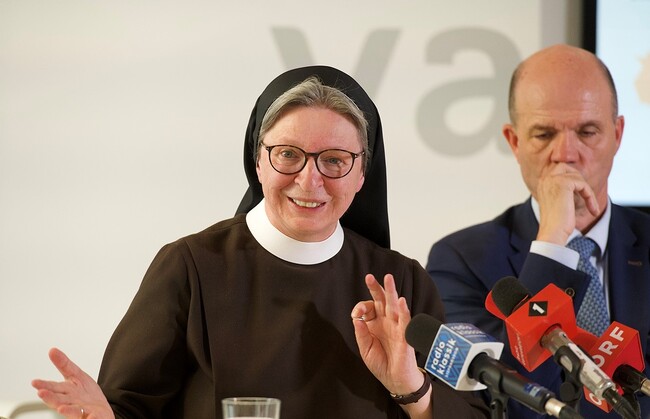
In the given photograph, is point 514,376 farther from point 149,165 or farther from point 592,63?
point 149,165

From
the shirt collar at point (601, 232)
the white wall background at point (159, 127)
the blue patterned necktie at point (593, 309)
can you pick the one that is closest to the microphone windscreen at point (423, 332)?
the blue patterned necktie at point (593, 309)

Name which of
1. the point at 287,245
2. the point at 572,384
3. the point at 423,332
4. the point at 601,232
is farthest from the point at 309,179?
the point at 601,232

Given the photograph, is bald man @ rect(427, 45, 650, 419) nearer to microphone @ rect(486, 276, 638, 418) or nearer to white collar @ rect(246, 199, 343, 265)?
white collar @ rect(246, 199, 343, 265)

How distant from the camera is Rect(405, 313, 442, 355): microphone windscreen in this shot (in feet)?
6.63

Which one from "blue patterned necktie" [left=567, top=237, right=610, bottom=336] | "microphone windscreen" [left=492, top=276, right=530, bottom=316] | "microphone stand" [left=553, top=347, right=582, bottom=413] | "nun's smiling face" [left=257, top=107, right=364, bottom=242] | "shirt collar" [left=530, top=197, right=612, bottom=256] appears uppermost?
"nun's smiling face" [left=257, top=107, right=364, bottom=242]

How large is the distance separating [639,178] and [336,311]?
2.59m

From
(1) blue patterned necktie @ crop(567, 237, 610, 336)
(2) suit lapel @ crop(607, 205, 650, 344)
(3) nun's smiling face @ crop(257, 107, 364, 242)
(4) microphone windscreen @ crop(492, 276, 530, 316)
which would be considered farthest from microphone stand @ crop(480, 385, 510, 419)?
(2) suit lapel @ crop(607, 205, 650, 344)

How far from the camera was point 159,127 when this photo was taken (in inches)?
183

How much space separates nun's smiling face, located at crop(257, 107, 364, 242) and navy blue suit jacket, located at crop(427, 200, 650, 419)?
83 cm

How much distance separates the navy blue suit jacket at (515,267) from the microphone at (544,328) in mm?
1076

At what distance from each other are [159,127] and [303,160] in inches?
84.9

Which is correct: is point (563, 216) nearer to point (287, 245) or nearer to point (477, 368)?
point (287, 245)

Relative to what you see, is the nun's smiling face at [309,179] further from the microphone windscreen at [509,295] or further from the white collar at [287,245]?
the microphone windscreen at [509,295]

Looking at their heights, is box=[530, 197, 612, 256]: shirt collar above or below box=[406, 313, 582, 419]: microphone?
below
